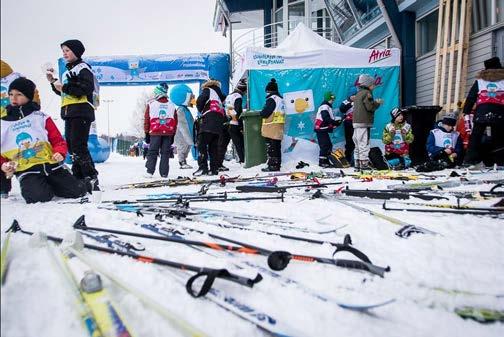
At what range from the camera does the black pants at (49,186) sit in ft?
11.9

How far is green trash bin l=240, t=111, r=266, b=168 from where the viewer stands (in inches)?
338

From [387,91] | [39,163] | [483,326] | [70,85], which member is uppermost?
[387,91]

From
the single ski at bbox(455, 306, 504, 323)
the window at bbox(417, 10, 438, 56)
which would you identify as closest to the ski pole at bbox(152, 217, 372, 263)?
the single ski at bbox(455, 306, 504, 323)

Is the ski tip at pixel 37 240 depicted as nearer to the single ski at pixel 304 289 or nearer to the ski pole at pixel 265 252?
the ski pole at pixel 265 252

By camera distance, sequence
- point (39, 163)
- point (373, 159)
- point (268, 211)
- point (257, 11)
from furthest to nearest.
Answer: point (257, 11)
point (373, 159)
point (39, 163)
point (268, 211)

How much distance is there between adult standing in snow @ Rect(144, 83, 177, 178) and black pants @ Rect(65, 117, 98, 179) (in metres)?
2.10

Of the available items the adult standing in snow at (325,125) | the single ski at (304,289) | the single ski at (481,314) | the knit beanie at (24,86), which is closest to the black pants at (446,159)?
the adult standing in snow at (325,125)

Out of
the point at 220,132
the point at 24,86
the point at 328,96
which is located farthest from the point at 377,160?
the point at 24,86

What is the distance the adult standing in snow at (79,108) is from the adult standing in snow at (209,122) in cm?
273

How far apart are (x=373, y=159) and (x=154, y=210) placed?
595 cm

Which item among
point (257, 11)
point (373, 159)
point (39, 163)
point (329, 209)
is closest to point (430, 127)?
point (373, 159)

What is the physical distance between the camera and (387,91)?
9414mm

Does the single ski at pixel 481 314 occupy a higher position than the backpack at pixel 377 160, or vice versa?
the backpack at pixel 377 160

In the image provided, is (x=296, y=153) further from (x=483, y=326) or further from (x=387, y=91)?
(x=483, y=326)
